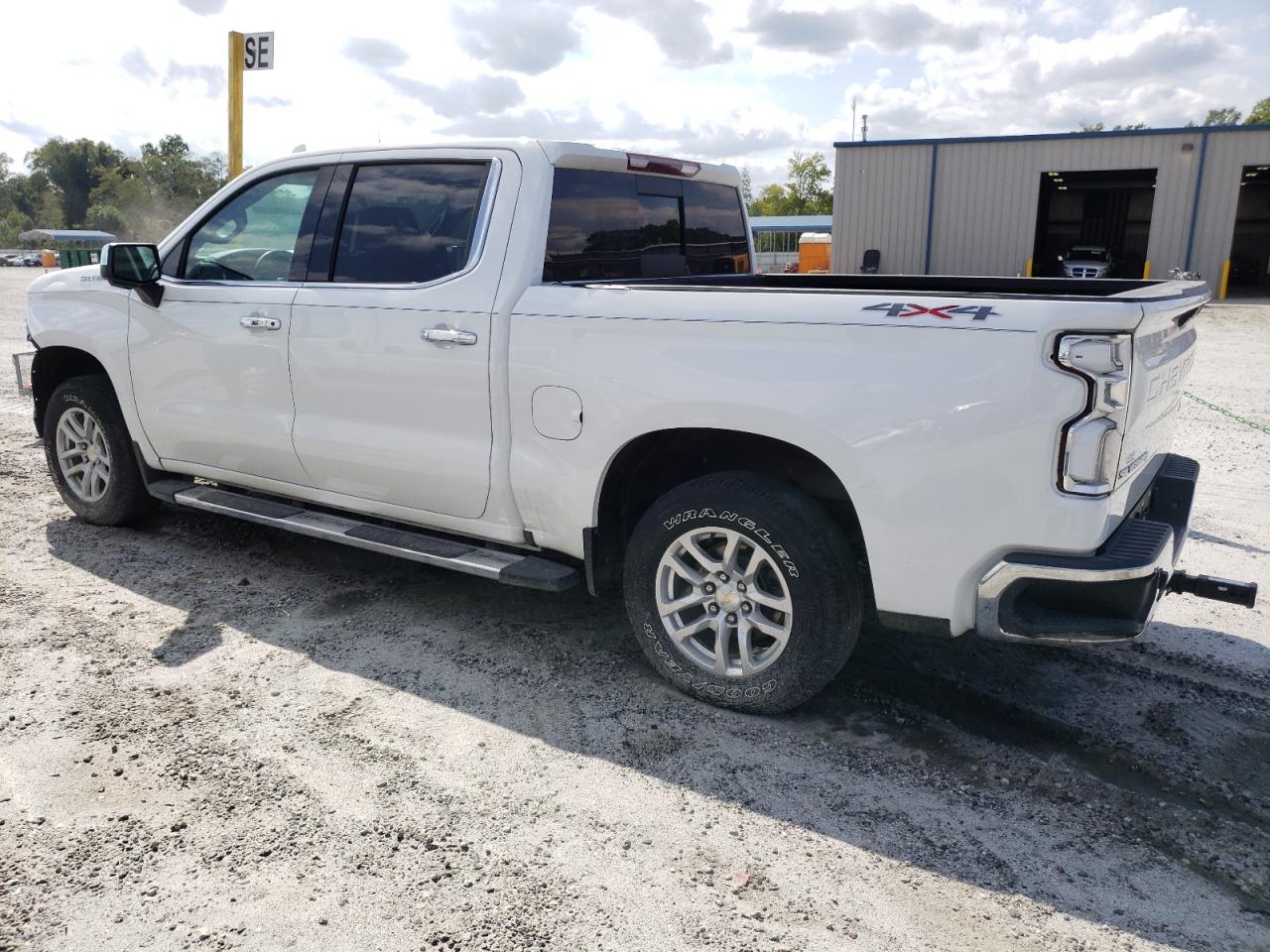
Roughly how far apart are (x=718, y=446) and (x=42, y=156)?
15467 centimetres

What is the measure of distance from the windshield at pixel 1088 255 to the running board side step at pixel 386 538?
2732cm

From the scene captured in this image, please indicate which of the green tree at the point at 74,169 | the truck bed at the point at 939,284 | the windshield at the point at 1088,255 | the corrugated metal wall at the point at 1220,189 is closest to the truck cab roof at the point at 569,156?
the truck bed at the point at 939,284

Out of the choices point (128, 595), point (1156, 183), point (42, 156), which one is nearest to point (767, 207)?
point (1156, 183)

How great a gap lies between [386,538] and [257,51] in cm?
685

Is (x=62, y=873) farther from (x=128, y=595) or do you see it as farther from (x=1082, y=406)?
(x=1082, y=406)

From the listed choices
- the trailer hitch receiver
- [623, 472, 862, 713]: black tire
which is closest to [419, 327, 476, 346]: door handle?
[623, 472, 862, 713]: black tire

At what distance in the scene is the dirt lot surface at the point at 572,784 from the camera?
2.68m

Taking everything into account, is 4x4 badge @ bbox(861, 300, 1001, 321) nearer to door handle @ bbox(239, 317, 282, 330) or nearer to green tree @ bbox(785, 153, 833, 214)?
door handle @ bbox(239, 317, 282, 330)

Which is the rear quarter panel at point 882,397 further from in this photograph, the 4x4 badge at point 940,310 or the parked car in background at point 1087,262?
the parked car in background at point 1087,262

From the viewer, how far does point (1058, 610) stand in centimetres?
314

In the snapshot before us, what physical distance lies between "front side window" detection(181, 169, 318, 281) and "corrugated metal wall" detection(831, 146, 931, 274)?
27.0m

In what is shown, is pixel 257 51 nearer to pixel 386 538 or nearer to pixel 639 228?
pixel 639 228

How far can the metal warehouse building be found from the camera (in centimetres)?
2770

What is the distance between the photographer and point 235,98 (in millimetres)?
9602
